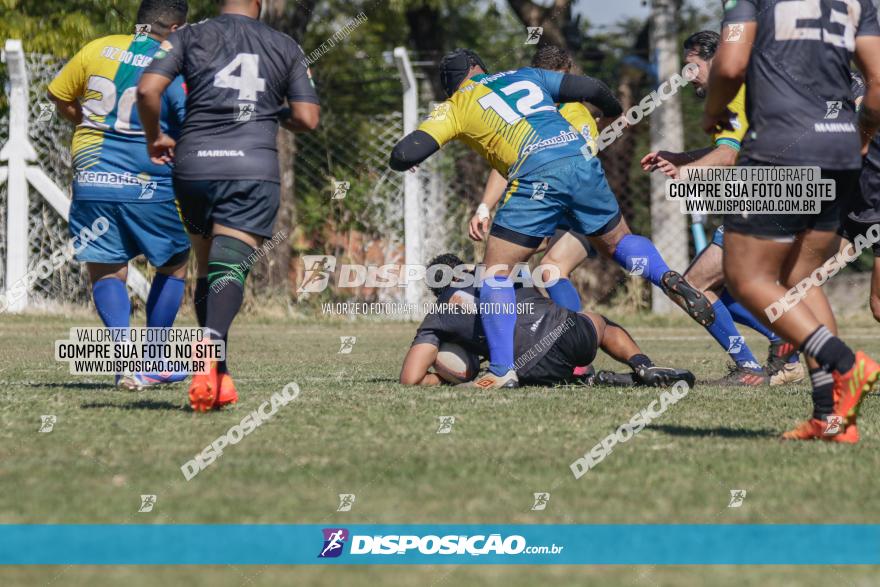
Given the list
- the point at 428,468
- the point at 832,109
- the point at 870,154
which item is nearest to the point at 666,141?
the point at 870,154

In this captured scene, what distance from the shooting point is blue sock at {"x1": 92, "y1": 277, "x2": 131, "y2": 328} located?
7168 millimetres

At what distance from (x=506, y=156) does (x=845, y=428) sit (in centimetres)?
305

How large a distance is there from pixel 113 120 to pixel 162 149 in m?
1.25

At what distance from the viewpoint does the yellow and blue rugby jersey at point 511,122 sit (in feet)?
24.2

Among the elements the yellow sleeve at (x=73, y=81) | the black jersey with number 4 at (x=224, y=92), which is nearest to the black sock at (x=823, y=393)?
the black jersey with number 4 at (x=224, y=92)

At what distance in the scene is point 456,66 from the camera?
7785mm

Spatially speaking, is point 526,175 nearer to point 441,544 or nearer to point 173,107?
point 173,107

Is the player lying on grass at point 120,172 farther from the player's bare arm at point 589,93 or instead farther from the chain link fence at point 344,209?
the chain link fence at point 344,209

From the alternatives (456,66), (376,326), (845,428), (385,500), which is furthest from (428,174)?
(385,500)

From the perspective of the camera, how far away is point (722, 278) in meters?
8.05

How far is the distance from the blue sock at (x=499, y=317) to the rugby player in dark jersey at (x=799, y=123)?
2.26 meters

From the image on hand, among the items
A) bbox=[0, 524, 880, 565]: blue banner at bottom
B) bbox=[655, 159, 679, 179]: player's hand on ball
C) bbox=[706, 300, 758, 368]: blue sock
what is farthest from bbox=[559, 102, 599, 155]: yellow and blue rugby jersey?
bbox=[0, 524, 880, 565]: blue banner at bottom

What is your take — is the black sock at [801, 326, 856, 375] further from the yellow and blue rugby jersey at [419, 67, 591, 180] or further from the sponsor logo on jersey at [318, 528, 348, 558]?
the yellow and blue rugby jersey at [419, 67, 591, 180]

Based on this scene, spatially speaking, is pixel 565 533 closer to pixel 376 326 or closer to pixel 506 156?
pixel 506 156
